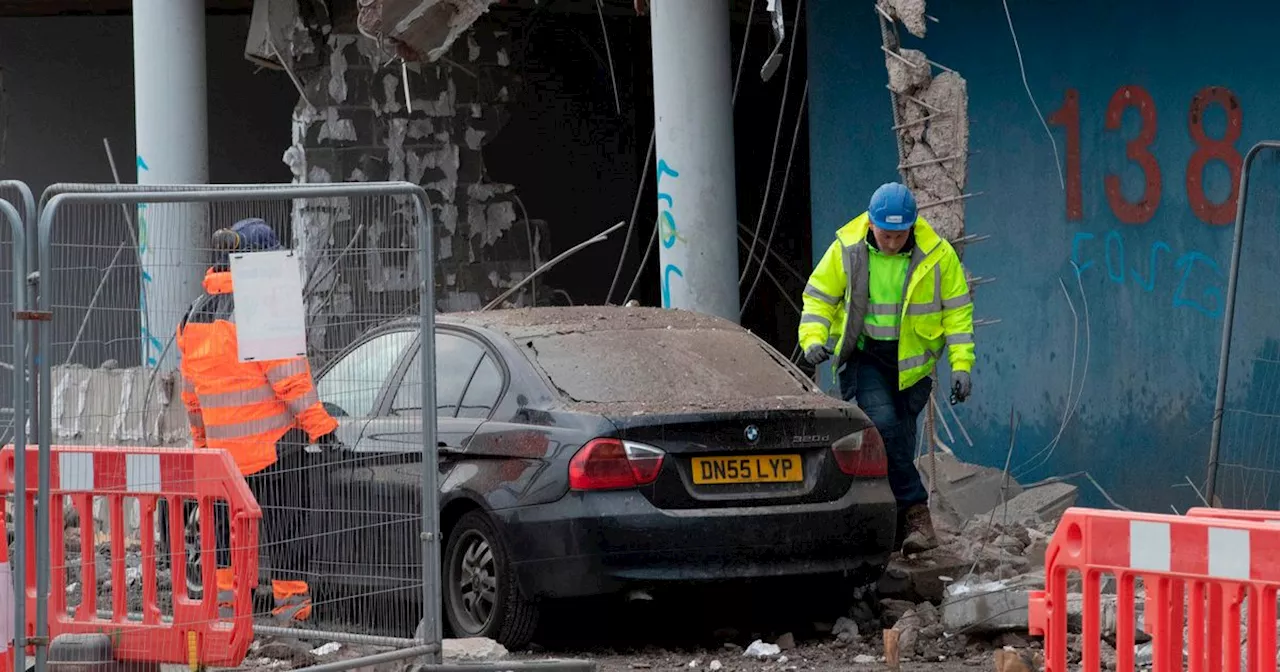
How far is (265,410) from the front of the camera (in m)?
7.67

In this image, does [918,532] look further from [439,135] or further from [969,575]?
[439,135]

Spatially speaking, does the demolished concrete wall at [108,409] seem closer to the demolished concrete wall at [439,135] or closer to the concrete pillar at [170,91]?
the demolished concrete wall at [439,135]

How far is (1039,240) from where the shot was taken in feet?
43.1

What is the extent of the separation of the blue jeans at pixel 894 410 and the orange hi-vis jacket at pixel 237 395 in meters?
3.23

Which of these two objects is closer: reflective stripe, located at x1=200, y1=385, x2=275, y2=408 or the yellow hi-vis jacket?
reflective stripe, located at x1=200, y1=385, x2=275, y2=408

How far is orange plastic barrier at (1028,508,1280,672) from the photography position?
5.10 meters

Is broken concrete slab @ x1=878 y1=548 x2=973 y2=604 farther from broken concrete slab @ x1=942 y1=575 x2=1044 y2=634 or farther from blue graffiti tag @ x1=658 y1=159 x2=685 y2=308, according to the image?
blue graffiti tag @ x1=658 y1=159 x2=685 y2=308

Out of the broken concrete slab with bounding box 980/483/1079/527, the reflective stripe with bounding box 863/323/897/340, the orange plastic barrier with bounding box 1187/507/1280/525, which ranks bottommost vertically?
the broken concrete slab with bounding box 980/483/1079/527

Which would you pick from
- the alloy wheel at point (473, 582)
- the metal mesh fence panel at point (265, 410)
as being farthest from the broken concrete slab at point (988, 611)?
the metal mesh fence panel at point (265, 410)

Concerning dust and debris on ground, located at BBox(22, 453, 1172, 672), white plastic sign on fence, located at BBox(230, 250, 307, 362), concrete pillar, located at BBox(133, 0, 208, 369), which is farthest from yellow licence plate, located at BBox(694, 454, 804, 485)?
concrete pillar, located at BBox(133, 0, 208, 369)

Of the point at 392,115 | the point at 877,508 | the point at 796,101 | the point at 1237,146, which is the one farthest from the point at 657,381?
the point at 796,101

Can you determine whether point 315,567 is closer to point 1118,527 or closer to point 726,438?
point 726,438

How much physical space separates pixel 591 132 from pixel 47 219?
13.9m

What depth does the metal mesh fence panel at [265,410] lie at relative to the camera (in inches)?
267
